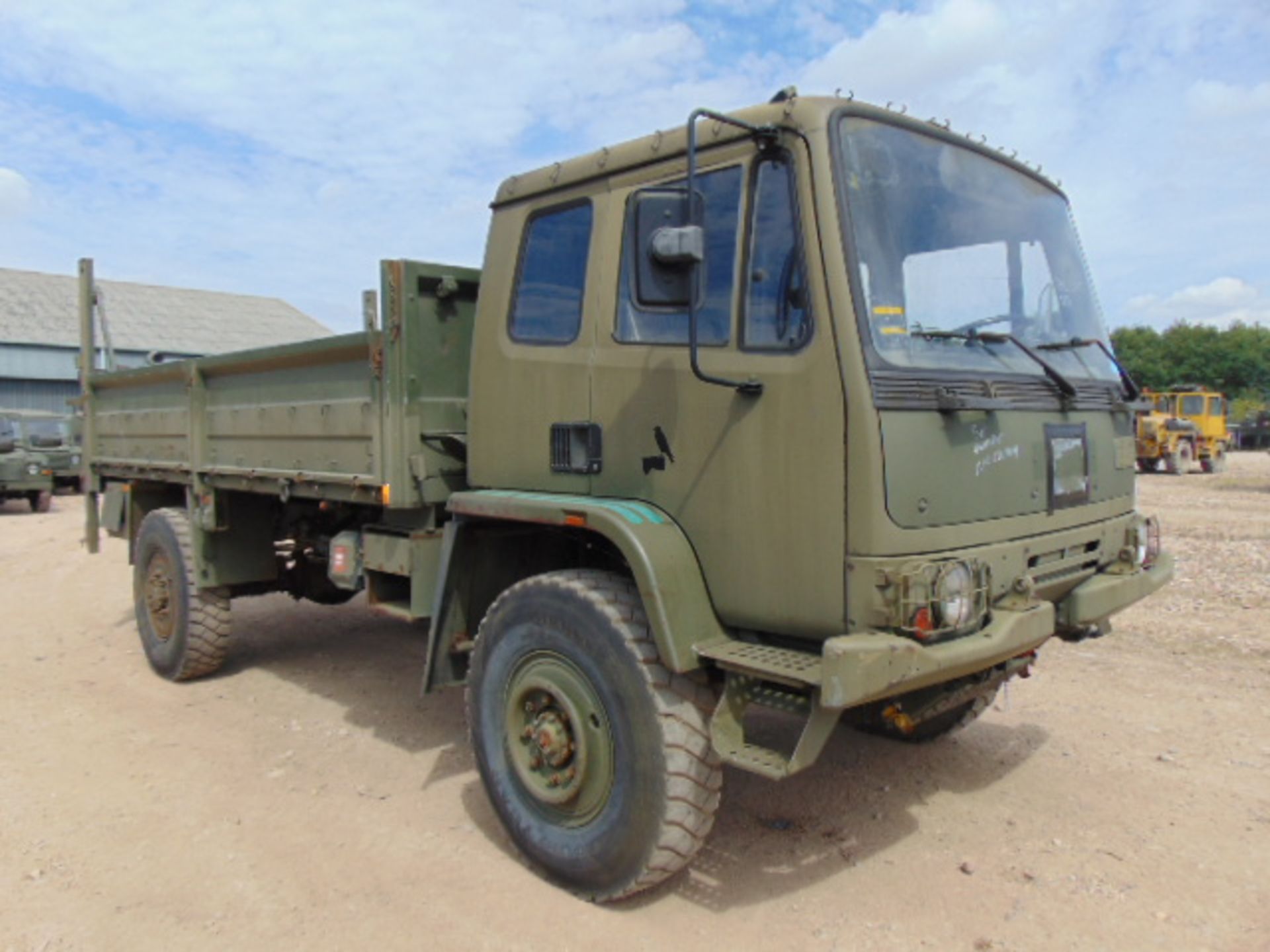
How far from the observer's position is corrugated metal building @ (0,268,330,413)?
1273 inches

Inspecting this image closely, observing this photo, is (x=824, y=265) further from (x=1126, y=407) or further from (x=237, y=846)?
(x=237, y=846)

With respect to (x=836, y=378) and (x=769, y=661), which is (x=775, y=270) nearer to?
(x=836, y=378)

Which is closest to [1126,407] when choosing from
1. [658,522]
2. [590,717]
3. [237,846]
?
[658,522]

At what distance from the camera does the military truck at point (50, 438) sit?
62.3 feet

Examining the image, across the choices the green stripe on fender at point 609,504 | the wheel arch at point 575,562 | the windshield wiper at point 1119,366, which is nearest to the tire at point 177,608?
the wheel arch at point 575,562

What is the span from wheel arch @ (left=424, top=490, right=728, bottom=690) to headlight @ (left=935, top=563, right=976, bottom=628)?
2.40ft

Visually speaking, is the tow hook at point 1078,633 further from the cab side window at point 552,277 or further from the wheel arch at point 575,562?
the cab side window at point 552,277

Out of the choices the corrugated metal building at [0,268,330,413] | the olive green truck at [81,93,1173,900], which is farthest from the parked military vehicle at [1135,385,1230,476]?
the corrugated metal building at [0,268,330,413]

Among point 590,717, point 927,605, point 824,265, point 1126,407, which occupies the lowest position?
point 590,717

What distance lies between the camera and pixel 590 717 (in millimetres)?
3443

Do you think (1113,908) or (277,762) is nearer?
(1113,908)

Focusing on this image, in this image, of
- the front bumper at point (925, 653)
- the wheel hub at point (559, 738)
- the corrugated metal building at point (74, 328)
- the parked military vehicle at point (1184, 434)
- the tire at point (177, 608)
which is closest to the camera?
→ the front bumper at point (925, 653)

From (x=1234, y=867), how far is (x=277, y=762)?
4118 millimetres

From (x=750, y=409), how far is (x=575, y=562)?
125 cm
